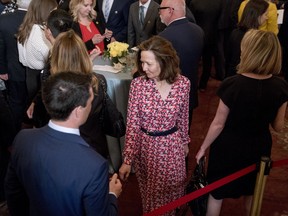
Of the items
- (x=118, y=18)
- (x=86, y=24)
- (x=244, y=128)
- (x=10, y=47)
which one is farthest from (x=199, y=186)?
(x=118, y=18)

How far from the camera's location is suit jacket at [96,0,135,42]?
15.8 feet

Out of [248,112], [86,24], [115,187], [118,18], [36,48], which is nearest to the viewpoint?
[115,187]

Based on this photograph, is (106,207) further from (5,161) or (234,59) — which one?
(234,59)

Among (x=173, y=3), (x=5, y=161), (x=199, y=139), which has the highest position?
(x=173, y=3)

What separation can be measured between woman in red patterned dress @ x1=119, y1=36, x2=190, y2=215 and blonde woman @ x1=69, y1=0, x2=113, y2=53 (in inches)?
62.3

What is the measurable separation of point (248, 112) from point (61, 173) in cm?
130

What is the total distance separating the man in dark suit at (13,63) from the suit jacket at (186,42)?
1554 mm

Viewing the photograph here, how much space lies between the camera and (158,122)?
8.00 ft

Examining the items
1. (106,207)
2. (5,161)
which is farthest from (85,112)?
(5,161)

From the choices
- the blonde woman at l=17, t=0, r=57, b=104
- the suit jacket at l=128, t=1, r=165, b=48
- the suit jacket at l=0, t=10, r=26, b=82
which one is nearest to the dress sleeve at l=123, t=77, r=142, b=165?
the blonde woman at l=17, t=0, r=57, b=104

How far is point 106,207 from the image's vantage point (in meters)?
1.56

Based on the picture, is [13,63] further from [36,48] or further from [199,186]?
[199,186]

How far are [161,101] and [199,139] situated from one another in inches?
79.6

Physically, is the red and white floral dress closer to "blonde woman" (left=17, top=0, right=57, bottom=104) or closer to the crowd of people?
the crowd of people
